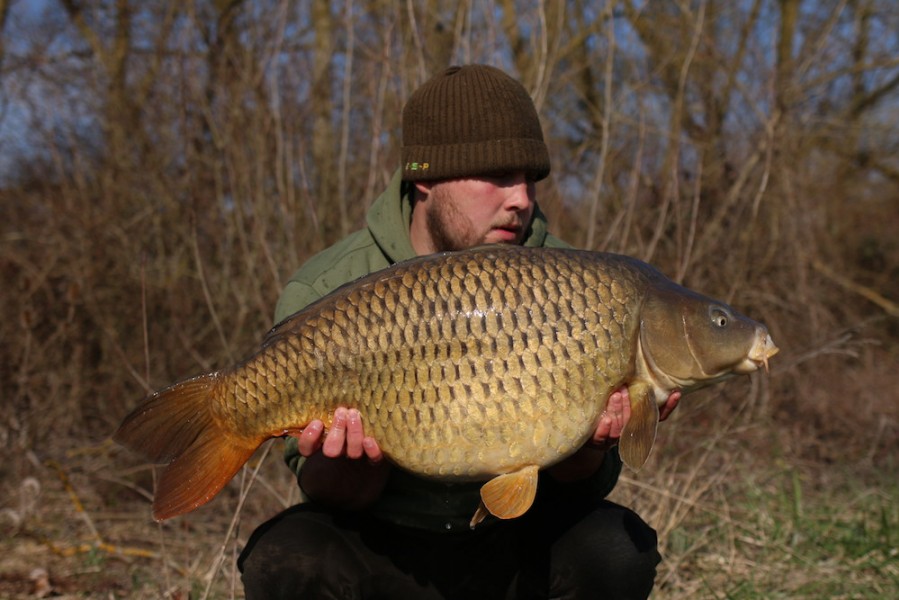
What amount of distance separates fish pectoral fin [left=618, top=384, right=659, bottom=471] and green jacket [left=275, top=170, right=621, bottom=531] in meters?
0.33

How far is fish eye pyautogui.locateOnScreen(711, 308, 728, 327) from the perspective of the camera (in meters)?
1.52

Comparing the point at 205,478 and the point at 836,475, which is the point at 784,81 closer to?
the point at 836,475

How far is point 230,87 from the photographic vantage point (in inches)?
145

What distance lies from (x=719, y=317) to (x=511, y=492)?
1.36 ft

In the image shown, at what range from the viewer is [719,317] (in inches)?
59.8

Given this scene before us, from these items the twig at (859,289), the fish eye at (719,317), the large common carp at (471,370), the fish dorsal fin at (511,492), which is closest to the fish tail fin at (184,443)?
the large common carp at (471,370)

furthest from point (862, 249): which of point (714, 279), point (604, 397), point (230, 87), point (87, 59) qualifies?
point (604, 397)

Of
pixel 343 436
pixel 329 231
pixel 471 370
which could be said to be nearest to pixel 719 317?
pixel 471 370

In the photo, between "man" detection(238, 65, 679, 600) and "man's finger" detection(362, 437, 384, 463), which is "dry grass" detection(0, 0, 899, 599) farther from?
"man's finger" detection(362, 437, 384, 463)

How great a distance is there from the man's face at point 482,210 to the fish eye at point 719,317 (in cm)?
50

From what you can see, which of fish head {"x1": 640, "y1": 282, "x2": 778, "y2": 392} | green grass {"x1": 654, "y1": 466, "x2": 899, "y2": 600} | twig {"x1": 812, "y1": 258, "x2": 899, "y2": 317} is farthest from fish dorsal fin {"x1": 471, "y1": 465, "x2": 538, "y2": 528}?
twig {"x1": 812, "y1": 258, "x2": 899, "y2": 317}

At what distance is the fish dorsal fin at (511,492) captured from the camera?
4.80 ft

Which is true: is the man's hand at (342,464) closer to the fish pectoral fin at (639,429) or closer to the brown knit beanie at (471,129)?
the fish pectoral fin at (639,429)

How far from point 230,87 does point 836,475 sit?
2672 millimetres
